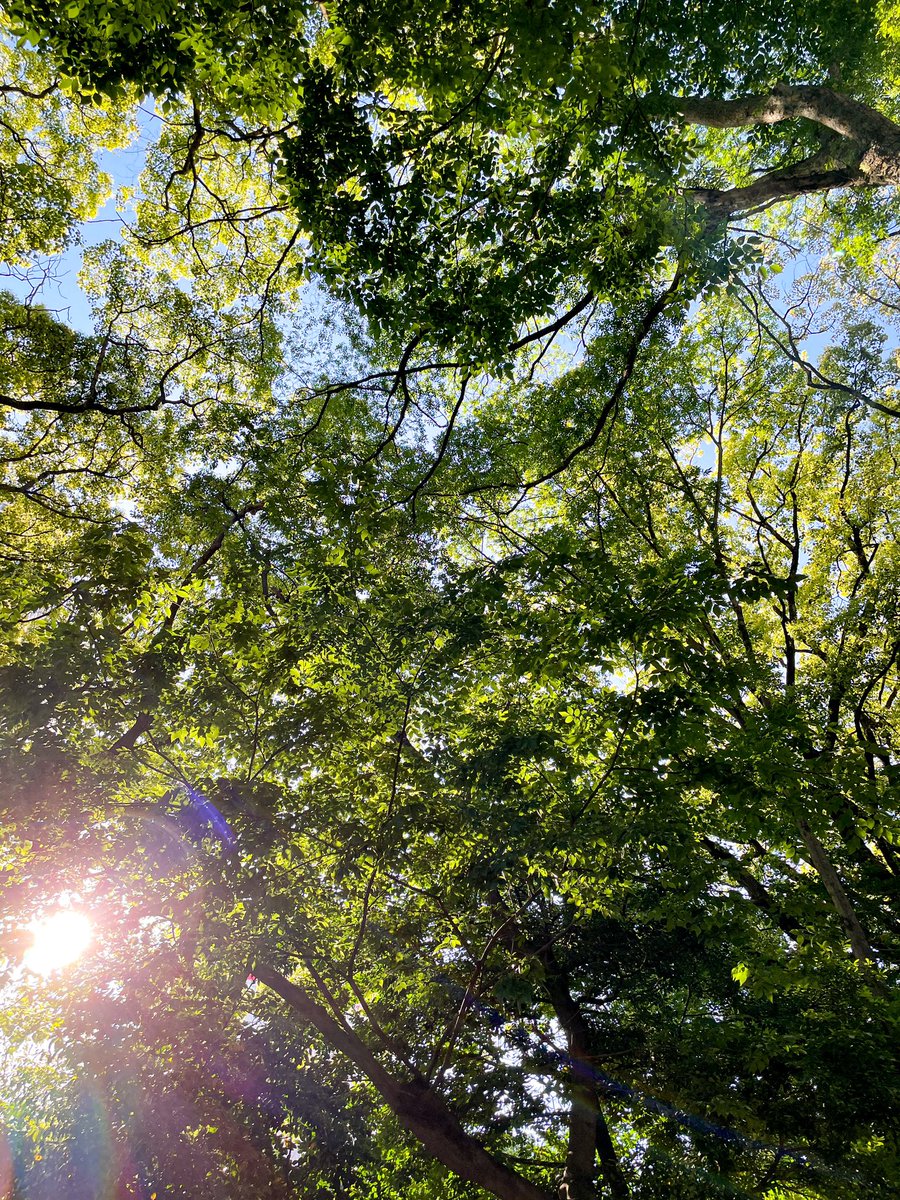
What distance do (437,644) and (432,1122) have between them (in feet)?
16.8

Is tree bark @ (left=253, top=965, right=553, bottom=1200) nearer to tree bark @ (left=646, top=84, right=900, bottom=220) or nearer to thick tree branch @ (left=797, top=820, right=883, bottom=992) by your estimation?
thick tree branch @ (left=797, top=820, right=883, bottom=992)

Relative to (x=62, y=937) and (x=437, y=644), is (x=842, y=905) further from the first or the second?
(x=62, y=937)

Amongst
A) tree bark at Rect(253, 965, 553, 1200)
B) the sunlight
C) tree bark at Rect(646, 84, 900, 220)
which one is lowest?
tree bark at Rect(253, 965, 553, 1200)

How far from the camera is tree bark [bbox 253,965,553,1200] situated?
5.90 m

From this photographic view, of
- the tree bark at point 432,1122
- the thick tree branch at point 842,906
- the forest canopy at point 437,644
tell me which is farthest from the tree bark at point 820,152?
the tree bark at point 432,1122

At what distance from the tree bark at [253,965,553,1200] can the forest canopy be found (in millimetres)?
48

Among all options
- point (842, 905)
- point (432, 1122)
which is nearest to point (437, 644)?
point (432, 1122)

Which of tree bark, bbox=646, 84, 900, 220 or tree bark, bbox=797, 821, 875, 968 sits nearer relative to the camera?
tree bark, bbox=646, 84, 900, 220

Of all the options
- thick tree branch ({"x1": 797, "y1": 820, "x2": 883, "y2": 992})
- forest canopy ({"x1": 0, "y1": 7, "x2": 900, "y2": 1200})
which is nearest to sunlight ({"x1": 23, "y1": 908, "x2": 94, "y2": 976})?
forest canopy ({"x1": 0, "y1": 7, "x2": 900, "y2": 1200})

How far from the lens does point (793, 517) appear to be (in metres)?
10.9

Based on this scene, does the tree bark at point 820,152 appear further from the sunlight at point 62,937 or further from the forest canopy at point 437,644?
the sunlight at point 62,937

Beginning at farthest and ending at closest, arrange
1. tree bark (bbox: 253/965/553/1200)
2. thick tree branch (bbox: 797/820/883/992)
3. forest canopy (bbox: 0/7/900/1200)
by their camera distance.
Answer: thick tree branch (bbox: 797/820/883/992) < tree bark (bbox: 253/965/553/1200) < forest canopy (bbox: 0/7/900/1200)

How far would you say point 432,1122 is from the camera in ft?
19.6

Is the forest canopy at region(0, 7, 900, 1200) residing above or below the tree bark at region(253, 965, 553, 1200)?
above
